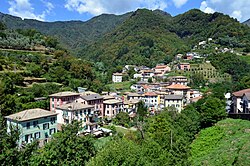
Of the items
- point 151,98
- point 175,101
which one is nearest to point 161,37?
point 151,98

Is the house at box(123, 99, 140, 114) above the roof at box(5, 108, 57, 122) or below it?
below

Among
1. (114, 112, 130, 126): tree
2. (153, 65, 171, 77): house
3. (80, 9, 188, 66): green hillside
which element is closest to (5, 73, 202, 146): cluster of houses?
(114, 112, 130, 126): tree

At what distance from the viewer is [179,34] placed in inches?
5704

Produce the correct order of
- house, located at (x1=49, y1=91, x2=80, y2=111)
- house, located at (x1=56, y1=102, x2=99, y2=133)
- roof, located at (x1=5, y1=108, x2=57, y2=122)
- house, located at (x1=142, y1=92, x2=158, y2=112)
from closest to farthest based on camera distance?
roof, located at (x1=5, y1=108, x2=57, y2=122)
house, located at (x1=56, y1=102, x2=99, y2=133)
house, located at (x1=49, y1=91, x2=80, y2=111)
house, located at (x1=142, y1=92, x2=158, y2=112)

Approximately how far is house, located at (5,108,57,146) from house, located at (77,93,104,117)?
905 centimetres

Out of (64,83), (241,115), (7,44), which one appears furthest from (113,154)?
(7,44)

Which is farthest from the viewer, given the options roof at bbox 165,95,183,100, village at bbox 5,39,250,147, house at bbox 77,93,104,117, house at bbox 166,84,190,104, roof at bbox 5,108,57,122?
house at bbox 166,84,190,104

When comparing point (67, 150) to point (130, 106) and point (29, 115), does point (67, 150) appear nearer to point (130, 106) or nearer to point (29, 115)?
point (29, 115)

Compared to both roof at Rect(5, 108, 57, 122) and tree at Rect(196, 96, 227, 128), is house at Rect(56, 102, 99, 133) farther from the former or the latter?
tree at Rect(196, 96, 227, 128)

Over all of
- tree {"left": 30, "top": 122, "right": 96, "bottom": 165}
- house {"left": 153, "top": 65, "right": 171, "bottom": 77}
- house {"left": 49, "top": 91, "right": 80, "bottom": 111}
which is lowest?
tree {"left": 30, "top": 122, "right": 96, "bottom": 165}

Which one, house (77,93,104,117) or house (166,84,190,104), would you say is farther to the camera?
house (166,84,190,104)

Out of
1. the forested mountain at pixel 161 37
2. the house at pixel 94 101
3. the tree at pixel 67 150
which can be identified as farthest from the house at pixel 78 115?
the forested mountain at pixel 161 37

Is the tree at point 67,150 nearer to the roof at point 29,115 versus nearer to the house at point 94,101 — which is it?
the roof at point 29,115

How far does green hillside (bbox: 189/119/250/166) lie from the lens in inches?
721
